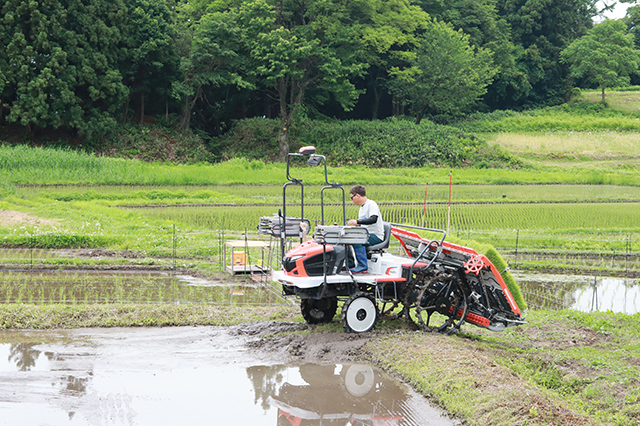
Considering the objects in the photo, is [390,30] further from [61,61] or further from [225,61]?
[61,61]

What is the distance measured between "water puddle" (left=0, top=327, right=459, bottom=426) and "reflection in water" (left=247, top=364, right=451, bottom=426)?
10 millimetres

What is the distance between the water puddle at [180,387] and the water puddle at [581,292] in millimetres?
6708

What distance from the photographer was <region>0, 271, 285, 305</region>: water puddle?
37.2 feet

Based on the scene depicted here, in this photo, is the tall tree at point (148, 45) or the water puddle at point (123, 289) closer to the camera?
the water puddle at point (123, 289)

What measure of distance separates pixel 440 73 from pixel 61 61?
25614mm

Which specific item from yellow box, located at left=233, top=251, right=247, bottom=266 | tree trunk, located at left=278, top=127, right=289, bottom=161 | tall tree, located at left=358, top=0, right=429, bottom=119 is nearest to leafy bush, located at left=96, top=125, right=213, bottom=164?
tree trunk, located at left=278, top=127, right=289, bottom=161

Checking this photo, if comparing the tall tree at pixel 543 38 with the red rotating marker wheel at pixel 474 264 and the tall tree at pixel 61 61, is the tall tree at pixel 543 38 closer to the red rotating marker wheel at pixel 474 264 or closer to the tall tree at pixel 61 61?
the tall tree at pixel 61 61

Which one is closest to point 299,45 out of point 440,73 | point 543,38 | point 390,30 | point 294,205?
point 390,30

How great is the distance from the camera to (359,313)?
8.41 m

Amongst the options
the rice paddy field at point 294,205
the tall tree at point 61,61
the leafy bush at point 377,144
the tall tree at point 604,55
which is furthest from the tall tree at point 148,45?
the tall tree at point 604,55

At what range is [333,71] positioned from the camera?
129 ft

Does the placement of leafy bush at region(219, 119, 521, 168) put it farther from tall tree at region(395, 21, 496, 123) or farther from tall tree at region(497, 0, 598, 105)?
tall tree at region(497, 0, 598, 105)

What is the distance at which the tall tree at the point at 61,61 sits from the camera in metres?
33.5

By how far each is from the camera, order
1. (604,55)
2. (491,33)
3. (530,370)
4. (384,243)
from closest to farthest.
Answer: (530,370) → (384,243) → (491,33) → (604,55)
